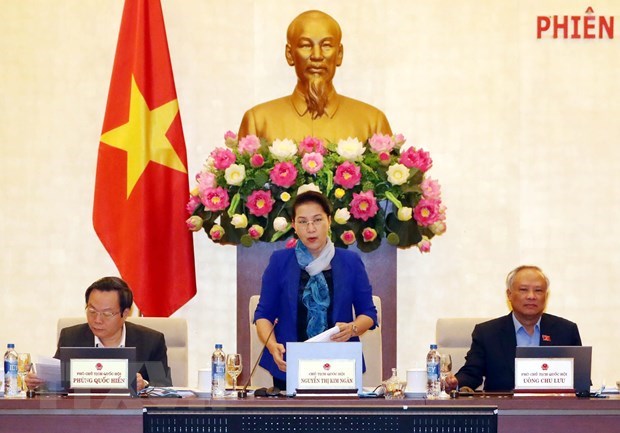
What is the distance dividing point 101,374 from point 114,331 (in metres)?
0.59

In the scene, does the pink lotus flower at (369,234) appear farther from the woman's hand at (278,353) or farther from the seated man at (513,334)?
the woman's hand at (278,353)

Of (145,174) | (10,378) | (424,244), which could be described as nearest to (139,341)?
(10,378)

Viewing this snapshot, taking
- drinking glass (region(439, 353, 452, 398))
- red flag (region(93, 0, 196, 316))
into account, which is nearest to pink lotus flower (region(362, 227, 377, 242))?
red flag (region(93, 0, 196, 316))

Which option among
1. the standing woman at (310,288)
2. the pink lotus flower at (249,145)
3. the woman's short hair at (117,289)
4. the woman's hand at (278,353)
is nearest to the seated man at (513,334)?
the standing woman at (310,288)

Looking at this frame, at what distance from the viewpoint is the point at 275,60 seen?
638 cm

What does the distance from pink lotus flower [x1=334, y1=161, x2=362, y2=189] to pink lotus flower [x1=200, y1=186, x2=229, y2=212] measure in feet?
1.68

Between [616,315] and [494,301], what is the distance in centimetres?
69

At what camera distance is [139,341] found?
13.5ft

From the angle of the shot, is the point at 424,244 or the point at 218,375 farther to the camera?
the point at 424,244

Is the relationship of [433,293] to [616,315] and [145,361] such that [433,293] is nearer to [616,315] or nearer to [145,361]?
[616,315]

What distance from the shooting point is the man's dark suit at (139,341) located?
4.09 meters

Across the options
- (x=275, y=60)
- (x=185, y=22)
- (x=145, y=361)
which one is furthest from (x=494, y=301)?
(x=145, y=361)

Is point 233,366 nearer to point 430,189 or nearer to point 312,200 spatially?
point 312,200

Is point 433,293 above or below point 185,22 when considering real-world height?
below
